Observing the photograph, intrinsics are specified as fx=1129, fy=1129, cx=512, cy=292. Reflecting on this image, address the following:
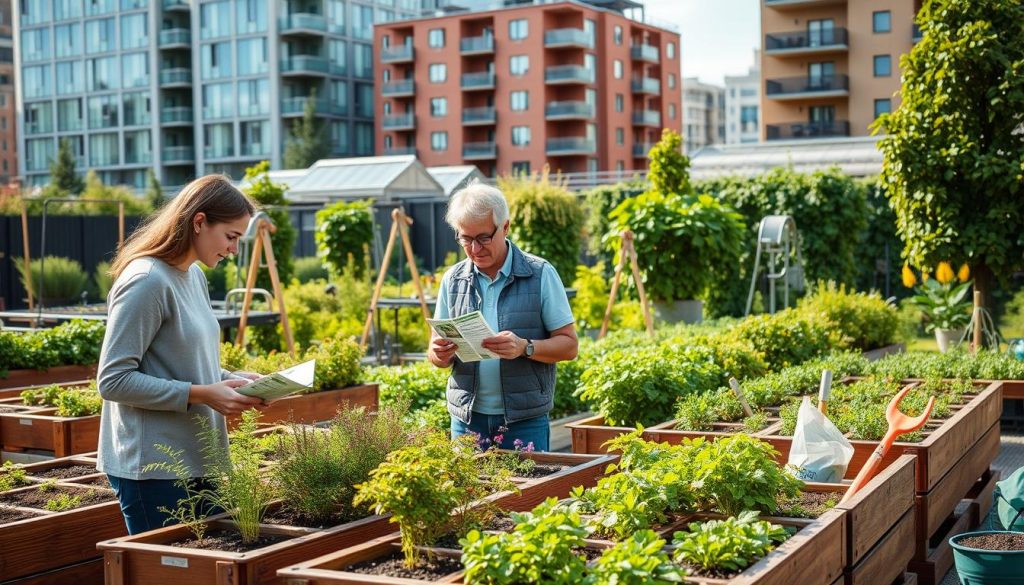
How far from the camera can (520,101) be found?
58.0 m

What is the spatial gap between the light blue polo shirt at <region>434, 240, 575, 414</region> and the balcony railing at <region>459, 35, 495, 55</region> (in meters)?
55.1

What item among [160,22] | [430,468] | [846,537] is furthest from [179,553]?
[160,22]

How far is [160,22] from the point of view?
2554 inches

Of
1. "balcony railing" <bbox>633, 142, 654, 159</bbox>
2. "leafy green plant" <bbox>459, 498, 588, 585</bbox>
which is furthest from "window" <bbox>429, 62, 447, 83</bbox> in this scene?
"leafy green plant" <bbox>459, 498, 588, 585</bbox>

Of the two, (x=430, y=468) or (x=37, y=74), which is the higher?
(x=37, y=74)

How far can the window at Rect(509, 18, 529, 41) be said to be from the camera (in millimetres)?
57812

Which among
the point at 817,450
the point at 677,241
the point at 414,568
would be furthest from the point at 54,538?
the point at 677,241

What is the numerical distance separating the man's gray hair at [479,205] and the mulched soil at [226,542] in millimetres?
1485

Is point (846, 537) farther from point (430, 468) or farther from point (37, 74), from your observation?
point (37, 74)

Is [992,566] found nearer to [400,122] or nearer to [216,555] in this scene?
[216,555]

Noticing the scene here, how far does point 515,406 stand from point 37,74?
73265 millimetres

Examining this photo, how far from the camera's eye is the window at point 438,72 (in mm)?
59844

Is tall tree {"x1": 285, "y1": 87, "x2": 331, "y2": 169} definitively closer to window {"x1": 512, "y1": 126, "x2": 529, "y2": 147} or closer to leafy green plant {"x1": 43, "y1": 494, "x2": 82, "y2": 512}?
window {"x1": 512, "y1": 126, "x2": 529, "y2": 147}

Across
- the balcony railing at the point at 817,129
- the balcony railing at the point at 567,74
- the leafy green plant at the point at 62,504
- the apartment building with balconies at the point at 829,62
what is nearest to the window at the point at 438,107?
the balcony railing at the point at 567,74
